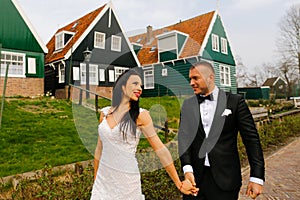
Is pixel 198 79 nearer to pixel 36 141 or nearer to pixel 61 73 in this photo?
pixel 36 141

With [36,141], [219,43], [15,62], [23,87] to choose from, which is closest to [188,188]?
[36,141]

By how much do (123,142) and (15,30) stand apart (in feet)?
48.7

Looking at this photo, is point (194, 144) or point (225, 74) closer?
point (194, 144)

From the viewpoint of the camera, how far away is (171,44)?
14.4 metres

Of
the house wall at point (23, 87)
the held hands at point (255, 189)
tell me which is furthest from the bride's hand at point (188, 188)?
the house wall at point (23, 87)

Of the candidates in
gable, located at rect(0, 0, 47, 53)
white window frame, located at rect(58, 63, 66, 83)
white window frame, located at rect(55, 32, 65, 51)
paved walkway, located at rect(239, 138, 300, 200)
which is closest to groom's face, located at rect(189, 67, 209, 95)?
paved walkway, located at rect(239, 138, 300, 200)

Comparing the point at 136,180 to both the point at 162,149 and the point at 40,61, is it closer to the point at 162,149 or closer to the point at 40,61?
the point at 162,149

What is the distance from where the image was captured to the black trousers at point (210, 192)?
2.10 m

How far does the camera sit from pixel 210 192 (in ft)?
6.98

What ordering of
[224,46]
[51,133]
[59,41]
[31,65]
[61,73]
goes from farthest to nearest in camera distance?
[224,46], [59,41], [61,73], [31,65], [51,133]

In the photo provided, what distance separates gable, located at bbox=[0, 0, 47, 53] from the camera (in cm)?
1355

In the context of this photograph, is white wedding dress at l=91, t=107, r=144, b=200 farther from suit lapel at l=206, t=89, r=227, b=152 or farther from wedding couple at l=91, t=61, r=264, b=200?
suit lapel at l=206, t=89, r=227, b=152

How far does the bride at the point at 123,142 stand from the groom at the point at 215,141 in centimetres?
34

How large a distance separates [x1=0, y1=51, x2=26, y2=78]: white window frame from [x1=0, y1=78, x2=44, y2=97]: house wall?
1.16 ft
